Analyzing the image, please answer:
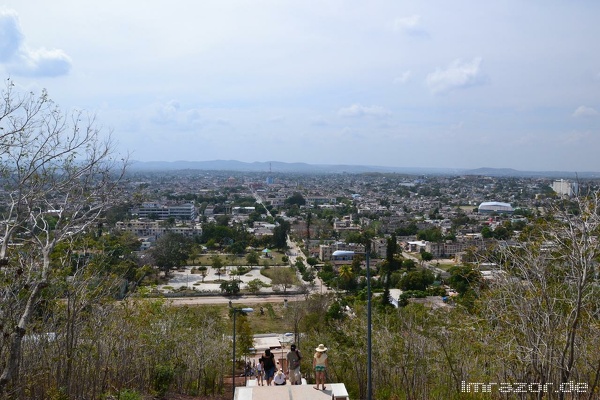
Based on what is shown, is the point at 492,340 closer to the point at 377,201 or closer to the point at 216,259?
the point at 216,259

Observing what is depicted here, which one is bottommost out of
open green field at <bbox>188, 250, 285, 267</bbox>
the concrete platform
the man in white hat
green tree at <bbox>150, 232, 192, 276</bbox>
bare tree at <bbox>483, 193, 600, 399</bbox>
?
open green field at <bbox>188, 250, 285, 267</bbox>

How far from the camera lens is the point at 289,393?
6.97m

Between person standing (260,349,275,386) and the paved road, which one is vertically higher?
person standing (260,349,275,386)

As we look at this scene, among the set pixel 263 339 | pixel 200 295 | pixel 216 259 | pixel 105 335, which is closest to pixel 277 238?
pixel 216 259

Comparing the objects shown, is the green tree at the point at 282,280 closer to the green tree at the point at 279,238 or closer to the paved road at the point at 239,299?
the paved road at the point at 239,299

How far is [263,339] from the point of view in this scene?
64.4 feet

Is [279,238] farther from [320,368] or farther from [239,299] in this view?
[320,368]

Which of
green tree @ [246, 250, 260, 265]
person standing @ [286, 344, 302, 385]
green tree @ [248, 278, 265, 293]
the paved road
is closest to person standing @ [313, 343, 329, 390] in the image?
person standing @ [286, 344, 302, 385]

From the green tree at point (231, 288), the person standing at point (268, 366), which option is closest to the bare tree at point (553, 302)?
the person standing at point (268, 366)

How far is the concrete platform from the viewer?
6867 mm

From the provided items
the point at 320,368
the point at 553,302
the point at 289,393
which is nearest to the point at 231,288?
the point at 320,368

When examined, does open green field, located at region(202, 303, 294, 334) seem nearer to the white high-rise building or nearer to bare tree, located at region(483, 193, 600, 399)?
the white high-rise building

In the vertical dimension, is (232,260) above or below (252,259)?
below

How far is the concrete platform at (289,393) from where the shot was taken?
687 centimetres
